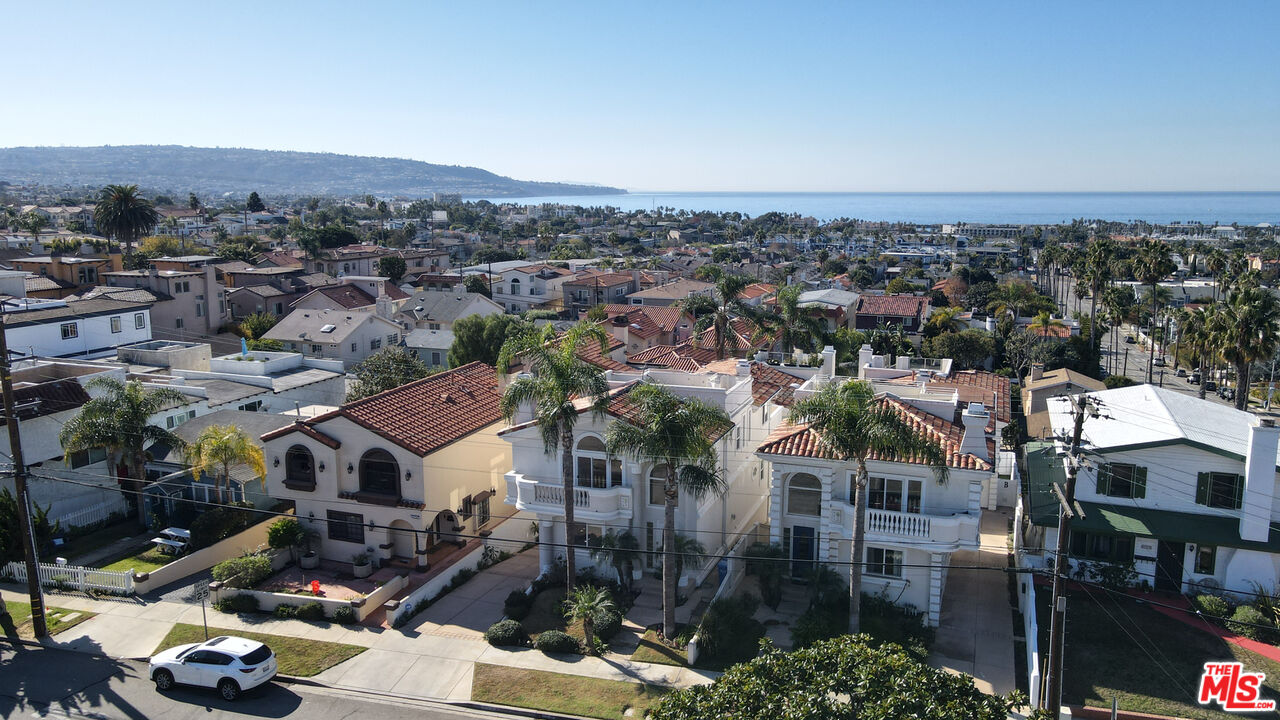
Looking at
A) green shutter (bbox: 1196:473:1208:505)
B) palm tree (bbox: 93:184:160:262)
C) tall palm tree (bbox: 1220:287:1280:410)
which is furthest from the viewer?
palm tree (bbox: 93:184:160:262)

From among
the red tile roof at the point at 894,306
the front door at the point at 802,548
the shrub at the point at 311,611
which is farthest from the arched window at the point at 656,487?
the red tile roof at the point at 894,306

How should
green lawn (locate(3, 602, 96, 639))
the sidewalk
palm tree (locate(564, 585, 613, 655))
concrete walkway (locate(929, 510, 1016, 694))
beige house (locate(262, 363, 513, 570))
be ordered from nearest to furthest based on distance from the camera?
the sidewalk, concrete walkway (locate(929, 510, 1016, 694)), palm tree (locate(564, 585, 613, 655)), green lawn (locate(3, 602, 96, 639)), beige house (locate(262, 363, 513, 570))

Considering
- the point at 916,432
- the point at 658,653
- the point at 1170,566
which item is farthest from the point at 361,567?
the point at 1170,566

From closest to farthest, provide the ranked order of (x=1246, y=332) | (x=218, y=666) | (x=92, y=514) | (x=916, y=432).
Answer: (x=218, y=666) < (x=916, y=432) < (x=92, y=514) < (x=1246, y=332)

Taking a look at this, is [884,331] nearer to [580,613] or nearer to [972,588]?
[972,588]

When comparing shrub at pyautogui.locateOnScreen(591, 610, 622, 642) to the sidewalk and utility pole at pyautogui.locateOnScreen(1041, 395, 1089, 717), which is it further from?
utility pole at pyautogui.locateOnScreen(1041, 395, 1089, 717)

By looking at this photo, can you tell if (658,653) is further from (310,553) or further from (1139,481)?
(1139,481)

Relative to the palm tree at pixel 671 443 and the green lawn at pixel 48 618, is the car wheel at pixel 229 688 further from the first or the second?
the palm tree at pixel 671 443

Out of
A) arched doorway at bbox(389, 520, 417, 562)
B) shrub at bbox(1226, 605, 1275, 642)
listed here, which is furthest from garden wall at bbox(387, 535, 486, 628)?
shrub at bbox(1226, 605, 1275, 642)
